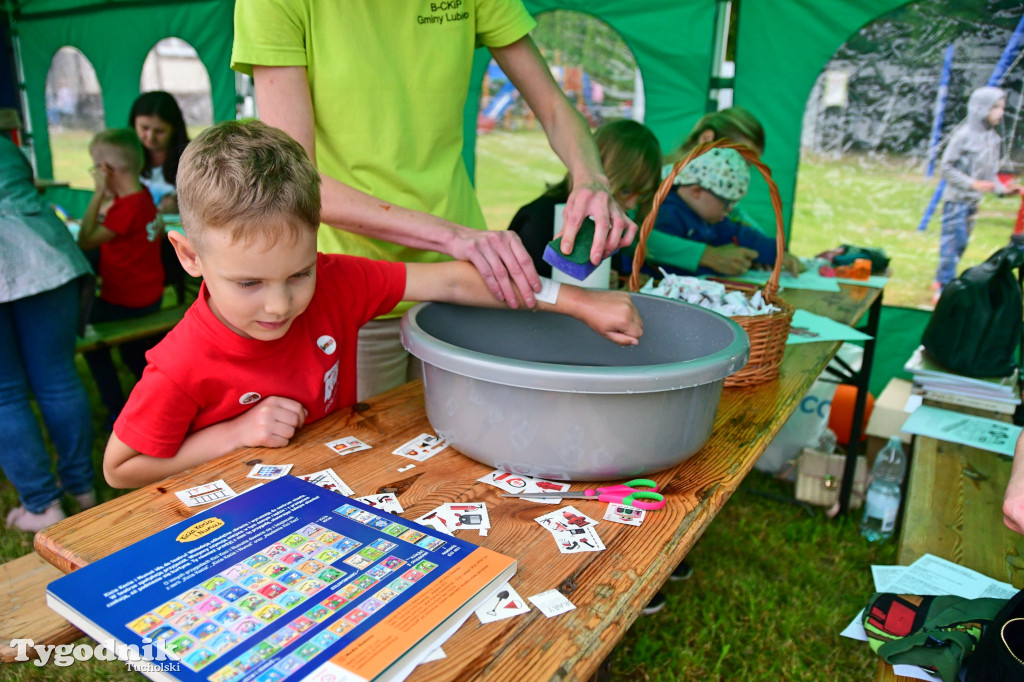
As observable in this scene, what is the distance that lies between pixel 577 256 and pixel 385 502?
507 millimetres

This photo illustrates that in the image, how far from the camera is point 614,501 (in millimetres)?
954

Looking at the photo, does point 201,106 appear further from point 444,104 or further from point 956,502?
point 956,502

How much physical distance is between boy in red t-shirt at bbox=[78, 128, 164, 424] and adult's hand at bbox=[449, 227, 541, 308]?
2.86m

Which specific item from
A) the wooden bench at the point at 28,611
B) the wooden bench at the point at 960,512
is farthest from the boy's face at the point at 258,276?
the wooden bench at the point at 960,512

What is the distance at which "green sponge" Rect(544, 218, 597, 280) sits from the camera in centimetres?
116

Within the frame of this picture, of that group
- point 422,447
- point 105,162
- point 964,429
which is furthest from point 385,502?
point 105,162

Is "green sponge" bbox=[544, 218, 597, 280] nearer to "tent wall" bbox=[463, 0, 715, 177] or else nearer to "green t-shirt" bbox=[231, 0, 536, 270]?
"green t-shirt" bbox=[231, 0, 536, 270]

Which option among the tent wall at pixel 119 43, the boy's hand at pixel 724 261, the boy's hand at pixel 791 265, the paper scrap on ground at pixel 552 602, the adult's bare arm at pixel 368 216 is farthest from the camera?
the tent wall at pixel 119 43

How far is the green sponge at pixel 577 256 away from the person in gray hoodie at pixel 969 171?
3.19 metres

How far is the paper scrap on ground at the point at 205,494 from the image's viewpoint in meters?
0.91

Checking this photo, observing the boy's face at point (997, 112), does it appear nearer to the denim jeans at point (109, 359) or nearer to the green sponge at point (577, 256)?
the green sponge at point (577, 256)

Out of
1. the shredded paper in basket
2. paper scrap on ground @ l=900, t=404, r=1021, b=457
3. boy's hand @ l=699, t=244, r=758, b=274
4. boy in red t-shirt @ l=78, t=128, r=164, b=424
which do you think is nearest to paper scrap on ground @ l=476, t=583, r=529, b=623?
the shredded paper in basket

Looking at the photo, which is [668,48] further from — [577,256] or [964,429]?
[577,256]

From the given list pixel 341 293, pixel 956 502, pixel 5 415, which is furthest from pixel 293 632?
pixel 5 415
